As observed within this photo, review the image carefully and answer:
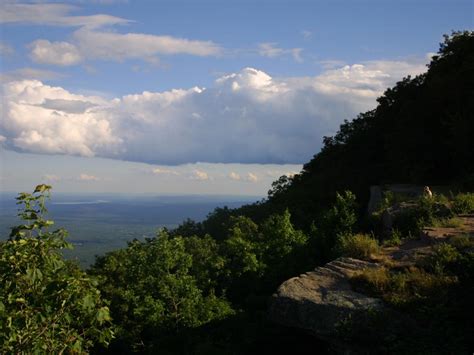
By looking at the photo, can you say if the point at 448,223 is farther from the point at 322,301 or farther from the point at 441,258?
the point at 322,301

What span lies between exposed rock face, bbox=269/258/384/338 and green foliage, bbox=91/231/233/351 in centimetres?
1450

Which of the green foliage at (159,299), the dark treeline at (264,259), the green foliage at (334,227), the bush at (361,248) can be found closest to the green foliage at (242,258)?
the dark treeline at (264,259)

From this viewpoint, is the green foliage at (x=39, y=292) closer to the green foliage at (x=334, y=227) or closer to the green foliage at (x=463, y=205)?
the green foliage at (x=463, y=205)

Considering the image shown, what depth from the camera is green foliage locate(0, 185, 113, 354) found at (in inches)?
277

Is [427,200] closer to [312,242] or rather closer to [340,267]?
[340,267]

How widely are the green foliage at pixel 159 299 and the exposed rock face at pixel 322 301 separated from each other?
14496 mm

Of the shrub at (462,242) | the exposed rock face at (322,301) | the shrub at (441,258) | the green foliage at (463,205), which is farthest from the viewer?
the green foliage at (463,205)

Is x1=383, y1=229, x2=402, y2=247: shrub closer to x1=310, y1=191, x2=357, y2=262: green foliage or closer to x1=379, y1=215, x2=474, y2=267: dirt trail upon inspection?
x1=379, y1=215, x2=474, y2=267: dirt trail

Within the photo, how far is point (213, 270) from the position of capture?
3291 centimetres

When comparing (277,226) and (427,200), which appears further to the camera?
(277,226)

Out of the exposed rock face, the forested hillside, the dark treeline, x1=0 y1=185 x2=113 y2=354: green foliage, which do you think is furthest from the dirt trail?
the forested hillside

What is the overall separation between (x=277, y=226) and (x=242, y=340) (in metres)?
11.8

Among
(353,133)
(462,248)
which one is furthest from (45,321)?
(353,133)

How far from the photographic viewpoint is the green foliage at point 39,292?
7.03 metres
